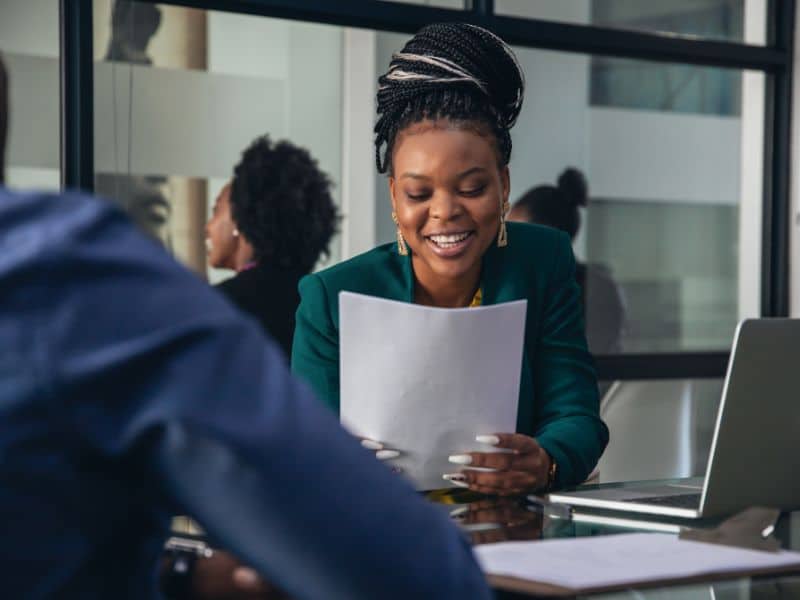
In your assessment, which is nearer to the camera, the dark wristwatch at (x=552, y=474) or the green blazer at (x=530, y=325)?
the dark wristwatch at (x=552, y=474)

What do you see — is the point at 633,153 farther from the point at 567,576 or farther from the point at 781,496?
the point at 567,576

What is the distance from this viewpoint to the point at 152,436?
0.58 metres

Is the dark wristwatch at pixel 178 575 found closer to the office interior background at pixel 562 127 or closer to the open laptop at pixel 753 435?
the open laptop at pixel 753 435

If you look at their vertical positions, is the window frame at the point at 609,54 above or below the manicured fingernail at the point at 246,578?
above

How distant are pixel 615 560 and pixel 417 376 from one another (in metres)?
0.59

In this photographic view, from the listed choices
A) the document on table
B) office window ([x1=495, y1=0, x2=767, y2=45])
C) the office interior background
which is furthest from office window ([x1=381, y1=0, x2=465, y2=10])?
the document on table

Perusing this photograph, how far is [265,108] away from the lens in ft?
13.2

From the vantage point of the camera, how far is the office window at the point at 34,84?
3379 millimetres

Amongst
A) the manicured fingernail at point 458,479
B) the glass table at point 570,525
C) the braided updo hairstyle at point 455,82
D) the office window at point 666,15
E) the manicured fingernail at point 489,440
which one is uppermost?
the office window at point 666,15

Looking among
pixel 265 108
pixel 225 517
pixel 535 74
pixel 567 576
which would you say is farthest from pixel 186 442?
pixel 535 74

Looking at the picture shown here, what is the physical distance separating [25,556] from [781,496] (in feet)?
4.30

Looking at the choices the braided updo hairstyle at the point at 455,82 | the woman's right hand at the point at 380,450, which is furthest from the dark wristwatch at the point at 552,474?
the braided updo hairstyle at the point at 455,82

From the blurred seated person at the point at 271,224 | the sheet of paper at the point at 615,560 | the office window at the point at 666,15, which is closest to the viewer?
the sheet of paper at the point at 615,560

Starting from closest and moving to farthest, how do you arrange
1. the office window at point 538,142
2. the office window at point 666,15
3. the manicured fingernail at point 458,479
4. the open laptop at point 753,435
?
the open laptop at point 753,435 < the manicured fingernail at point 458,479 < the office window at point 538,142 < the office window at point 666,15
